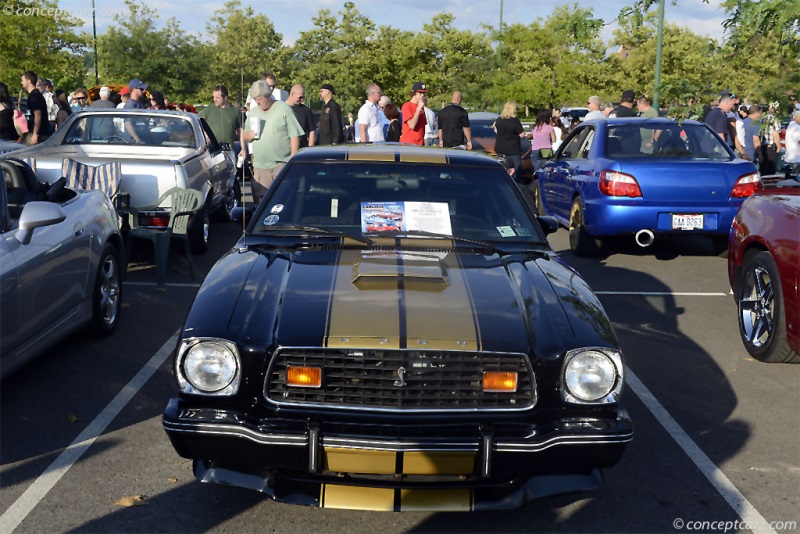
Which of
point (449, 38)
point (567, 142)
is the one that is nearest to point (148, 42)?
point (449, 38)

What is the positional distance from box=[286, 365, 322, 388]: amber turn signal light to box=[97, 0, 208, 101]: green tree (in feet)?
200

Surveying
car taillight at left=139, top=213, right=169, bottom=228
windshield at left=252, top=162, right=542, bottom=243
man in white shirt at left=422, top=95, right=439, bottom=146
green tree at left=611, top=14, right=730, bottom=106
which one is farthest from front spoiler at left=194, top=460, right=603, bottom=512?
green tree at left=611, top=14, right=730, bottom=106

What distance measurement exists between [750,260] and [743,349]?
27.3 inches

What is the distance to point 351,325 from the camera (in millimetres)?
3879

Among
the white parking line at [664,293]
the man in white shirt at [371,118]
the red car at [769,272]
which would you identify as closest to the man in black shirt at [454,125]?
the man in white shirt at [371,118]

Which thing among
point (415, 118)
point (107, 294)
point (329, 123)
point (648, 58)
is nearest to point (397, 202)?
point (107, 294)

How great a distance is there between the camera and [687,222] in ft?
34.8

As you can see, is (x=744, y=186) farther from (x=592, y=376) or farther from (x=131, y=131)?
(x=592, y=376)

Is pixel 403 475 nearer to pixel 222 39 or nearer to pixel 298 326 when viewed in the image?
pixel 298 326

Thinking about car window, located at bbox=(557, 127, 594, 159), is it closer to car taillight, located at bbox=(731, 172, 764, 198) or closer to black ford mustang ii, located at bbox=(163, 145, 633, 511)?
car taillight, located at bbox=(731, 172, 764, 198)

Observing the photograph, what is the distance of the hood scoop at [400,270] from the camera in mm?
4344

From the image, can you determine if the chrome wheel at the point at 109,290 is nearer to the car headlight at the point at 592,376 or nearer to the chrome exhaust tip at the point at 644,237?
the car headlight at the point at 592,376

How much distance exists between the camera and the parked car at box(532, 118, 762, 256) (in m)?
10.5

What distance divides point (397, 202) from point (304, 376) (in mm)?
1851
